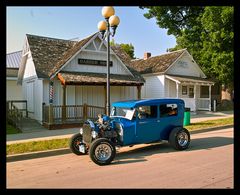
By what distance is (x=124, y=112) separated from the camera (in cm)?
888

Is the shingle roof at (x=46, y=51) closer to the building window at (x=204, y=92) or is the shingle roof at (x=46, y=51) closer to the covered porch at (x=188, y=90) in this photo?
the covered porch at (x=188, y=90)

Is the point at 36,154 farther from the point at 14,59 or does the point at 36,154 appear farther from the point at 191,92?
the point at 14,59

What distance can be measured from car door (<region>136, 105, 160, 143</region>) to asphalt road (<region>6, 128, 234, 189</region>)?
524mm

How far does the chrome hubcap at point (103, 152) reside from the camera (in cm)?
756

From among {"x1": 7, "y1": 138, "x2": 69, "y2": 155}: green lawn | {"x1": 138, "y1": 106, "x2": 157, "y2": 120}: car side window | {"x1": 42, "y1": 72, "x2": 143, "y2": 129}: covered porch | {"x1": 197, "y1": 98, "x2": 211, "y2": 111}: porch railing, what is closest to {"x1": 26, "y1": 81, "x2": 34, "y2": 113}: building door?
{"x1": 42, "y1": 72, "x2": 143, "y2": 129}: covered porch

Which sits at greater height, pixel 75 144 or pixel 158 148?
pixel 75 144

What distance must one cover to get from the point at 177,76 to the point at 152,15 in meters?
11.2

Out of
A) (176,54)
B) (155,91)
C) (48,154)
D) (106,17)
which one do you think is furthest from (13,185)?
(176,54)

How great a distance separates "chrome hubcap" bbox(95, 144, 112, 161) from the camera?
7.56 metres

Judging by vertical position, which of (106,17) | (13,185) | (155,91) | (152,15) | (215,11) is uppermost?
(152,15)

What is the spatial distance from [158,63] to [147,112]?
18.3m

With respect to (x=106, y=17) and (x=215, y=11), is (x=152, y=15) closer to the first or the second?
(x=215, y=11)

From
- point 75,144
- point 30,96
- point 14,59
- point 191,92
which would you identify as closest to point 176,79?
point 191,92

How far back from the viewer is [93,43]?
1845 centimetres
